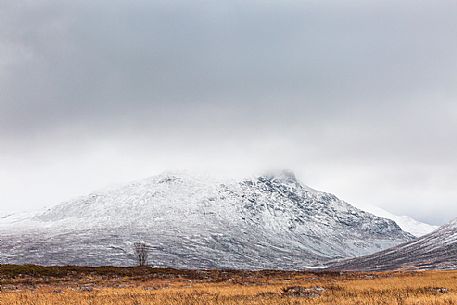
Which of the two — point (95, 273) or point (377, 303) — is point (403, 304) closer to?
point (377, 303)

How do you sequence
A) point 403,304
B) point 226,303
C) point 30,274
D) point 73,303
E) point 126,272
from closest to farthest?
A: point 403,304 → point 226,303 → point 73,303 → point 30,274 → point 126,272

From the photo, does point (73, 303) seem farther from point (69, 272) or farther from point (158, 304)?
point (69, 272)

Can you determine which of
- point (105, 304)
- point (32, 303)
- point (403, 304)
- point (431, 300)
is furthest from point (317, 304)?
point (32, 303)

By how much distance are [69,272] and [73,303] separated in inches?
1977

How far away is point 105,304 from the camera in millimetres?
25422

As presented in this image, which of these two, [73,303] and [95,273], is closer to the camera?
[73,303]

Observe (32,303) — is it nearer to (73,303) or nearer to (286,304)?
(73,303)

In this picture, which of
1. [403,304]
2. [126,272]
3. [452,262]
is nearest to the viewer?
[403,304]

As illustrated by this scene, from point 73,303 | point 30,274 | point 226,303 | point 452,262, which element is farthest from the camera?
point 452,262

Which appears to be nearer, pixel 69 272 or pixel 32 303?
pixel 32 303

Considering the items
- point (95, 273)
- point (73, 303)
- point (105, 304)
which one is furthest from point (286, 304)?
point (95, 273)

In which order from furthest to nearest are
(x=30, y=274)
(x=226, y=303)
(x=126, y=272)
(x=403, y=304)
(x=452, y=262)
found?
(x=452, y=262)
(x=126, y=272)
(x=30, y=274)
(x=226, y=303)
(x=403, y=304)

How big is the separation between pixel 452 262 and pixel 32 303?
653 ft

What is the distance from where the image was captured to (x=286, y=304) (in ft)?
77.9
